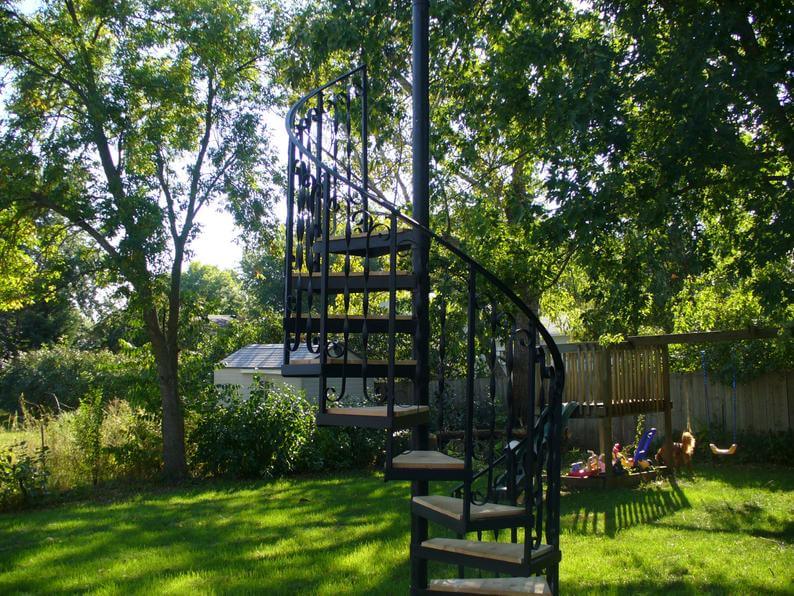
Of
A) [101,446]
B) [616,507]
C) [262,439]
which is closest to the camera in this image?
[616,507]

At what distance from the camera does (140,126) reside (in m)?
10.1

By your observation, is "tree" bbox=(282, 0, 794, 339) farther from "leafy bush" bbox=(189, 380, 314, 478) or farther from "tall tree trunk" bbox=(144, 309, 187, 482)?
"tall tree trunk" bbox=(144, 309, 187, 482)

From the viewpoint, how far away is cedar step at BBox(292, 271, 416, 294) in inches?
157

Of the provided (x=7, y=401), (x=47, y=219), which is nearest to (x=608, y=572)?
(x=47, y=219)

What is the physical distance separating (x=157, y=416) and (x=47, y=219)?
3224 mm

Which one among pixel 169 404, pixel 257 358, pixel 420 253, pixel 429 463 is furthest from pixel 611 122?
pixel 257 358

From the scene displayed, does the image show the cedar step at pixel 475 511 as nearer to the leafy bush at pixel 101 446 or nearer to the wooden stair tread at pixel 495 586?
the wooden stair tread at pixel 495 586

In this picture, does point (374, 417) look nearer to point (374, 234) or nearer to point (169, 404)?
point (374, 234)

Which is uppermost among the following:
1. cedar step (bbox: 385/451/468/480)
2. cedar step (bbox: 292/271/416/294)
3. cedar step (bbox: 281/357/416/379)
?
cedar step (bbox: 292/271/416/294)

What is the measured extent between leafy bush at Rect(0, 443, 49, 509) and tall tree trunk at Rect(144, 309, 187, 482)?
1.66 m

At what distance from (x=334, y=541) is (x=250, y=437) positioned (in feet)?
13.3

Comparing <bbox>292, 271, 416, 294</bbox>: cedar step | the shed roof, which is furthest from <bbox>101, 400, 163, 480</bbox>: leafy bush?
<bbox>292, 271, 416, 294</bbox>: cedar step

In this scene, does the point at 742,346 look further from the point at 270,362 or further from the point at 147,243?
the point at 147,243

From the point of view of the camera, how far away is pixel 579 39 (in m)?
6.89
